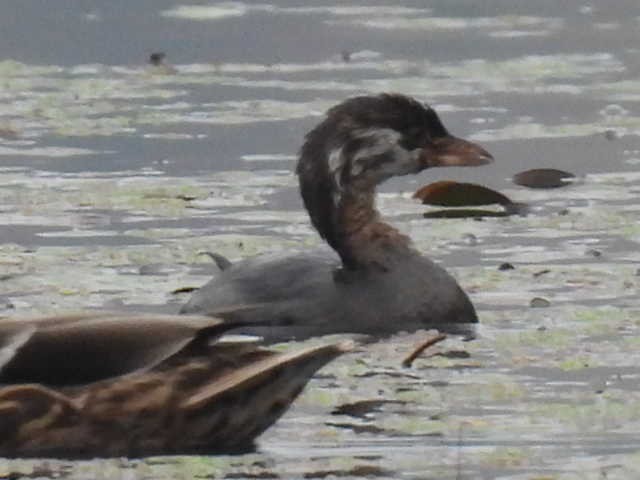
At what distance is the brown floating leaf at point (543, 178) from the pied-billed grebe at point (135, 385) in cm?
600

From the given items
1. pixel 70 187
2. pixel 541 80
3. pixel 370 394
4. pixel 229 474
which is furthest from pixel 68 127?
pixel 229 474

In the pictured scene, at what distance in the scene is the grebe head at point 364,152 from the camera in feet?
45.3

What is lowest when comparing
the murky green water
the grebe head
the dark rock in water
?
the dark rock in water

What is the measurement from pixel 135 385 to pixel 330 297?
3037 mm

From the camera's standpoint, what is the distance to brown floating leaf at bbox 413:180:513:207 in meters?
15.4

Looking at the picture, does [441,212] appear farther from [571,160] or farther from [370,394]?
[370,394]

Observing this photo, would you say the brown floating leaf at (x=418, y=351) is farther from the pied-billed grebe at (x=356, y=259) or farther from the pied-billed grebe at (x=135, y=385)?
the pied-billed grebe at (x=135, y=385)

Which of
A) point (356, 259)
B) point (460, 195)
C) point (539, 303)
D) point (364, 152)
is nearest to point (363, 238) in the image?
point (356, 259)

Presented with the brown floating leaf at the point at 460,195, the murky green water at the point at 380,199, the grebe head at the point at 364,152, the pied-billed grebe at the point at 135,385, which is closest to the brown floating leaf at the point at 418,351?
the murky green water at the point at 380,199

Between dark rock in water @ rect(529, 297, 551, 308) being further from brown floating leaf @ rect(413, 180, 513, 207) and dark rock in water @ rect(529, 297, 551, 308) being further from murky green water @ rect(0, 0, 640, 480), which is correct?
brown floating leaf @ rect(413, 180, 513, 207)

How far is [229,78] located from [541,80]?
2.02m

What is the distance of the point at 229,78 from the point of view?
20828 millimetres

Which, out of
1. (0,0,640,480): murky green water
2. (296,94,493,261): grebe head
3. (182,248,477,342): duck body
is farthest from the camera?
(296,94,493,261): grebe head

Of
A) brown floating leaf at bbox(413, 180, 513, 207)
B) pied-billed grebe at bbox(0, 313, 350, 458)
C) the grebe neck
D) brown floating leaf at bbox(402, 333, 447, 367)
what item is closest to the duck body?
the grebe neck
